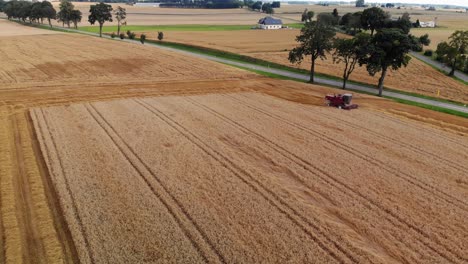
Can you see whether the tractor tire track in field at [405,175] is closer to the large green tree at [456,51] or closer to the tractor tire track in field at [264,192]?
the tractor tire track in field at [264,192]

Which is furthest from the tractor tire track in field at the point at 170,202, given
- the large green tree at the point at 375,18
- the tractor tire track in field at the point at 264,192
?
the large green tree at the point at 375,18

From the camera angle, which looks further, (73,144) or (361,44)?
(361,44)

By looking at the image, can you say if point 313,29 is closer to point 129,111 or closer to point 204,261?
point 129,111

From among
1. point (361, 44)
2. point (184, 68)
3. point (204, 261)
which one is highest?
point (361, 44)

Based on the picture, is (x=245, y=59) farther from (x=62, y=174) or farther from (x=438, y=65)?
(x=62, y=174)

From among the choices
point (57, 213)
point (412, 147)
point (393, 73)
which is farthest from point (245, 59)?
point (57, 213)

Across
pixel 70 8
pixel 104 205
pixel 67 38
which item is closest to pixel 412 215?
pixel 104 205
